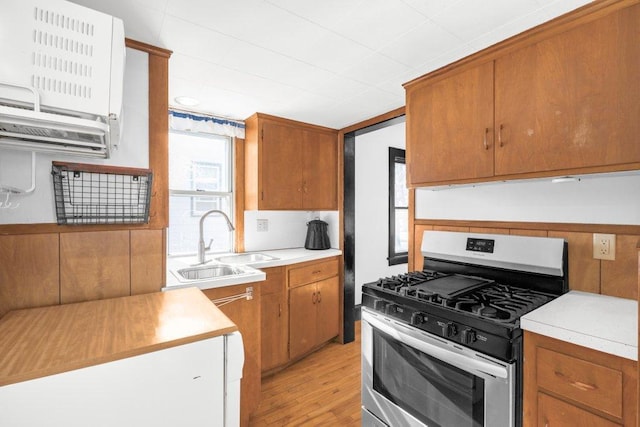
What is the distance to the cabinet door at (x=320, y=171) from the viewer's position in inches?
114

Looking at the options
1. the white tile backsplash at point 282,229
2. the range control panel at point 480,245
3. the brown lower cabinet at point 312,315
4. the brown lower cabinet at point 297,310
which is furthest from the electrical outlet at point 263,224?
the range control panel at point 480,245

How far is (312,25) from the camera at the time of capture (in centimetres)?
140

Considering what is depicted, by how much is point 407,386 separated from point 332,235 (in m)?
1.82

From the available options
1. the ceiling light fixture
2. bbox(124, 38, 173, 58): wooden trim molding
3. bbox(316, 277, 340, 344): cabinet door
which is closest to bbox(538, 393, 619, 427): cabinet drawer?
bbox(316, 277, 340, 344): cabinet door

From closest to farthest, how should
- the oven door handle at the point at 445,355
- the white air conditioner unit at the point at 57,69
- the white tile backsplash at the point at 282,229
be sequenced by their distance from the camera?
the white air conditioner unit at the point at 57,69
the oven door handle at the point at 445,355
the white tile backsplash at the point at 282,229

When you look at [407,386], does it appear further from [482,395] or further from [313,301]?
[313,301]

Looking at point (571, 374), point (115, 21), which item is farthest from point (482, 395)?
point (115, 21)

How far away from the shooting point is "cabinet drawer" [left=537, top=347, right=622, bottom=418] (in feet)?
3.12

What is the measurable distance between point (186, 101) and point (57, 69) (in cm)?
136

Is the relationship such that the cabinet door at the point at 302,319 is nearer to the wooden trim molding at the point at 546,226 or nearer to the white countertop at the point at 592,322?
the wooden trim molding at the point at 546,226

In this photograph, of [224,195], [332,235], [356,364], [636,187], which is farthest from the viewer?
[332,235]

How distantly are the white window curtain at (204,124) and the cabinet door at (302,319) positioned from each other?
1518mm

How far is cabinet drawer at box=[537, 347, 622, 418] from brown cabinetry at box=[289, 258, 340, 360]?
1.78 m

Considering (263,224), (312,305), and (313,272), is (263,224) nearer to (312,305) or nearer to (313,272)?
(313,272)
